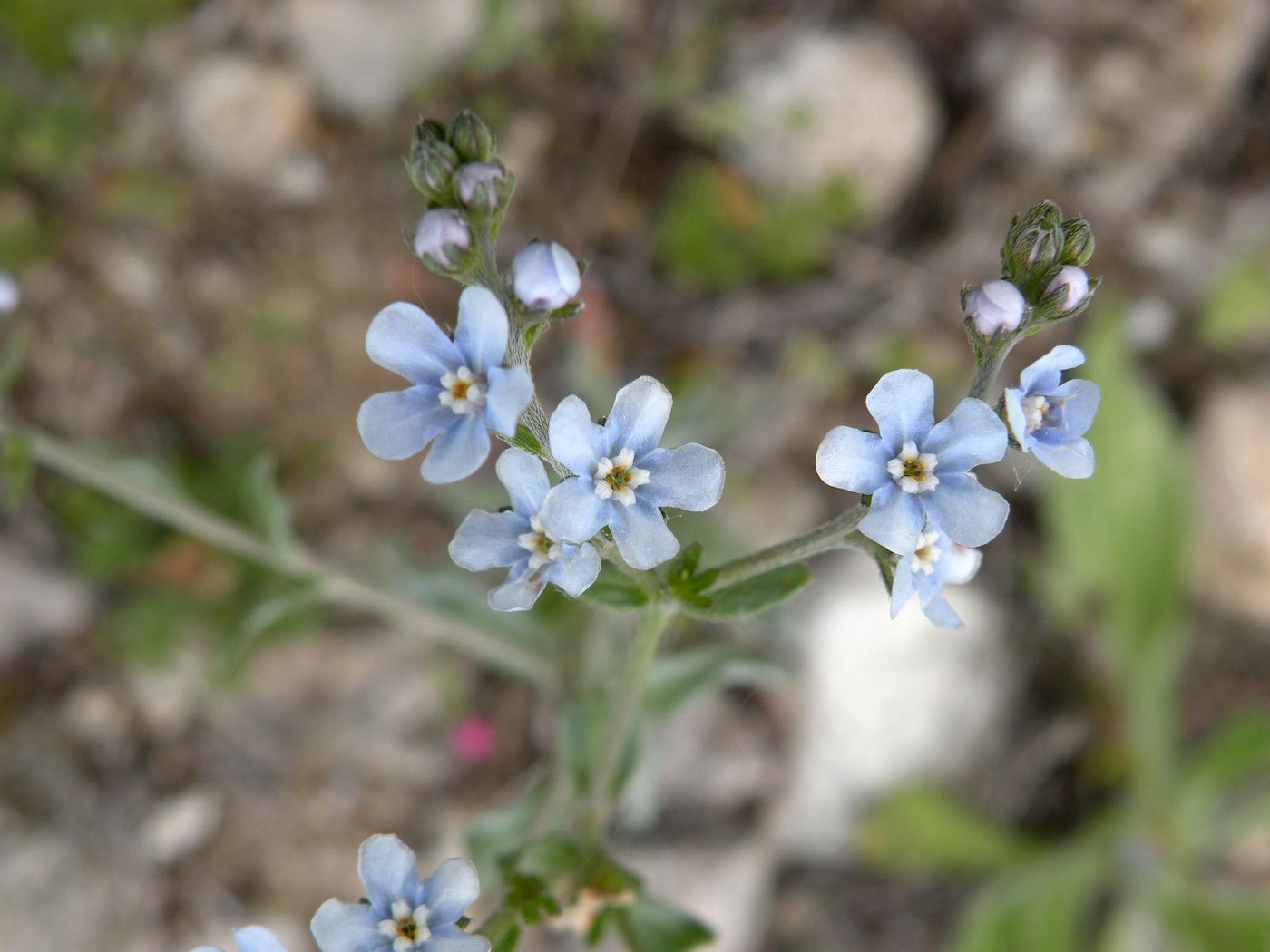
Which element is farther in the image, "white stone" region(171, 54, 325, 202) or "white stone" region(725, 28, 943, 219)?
"white stone" region(725, 28, 943, 219)

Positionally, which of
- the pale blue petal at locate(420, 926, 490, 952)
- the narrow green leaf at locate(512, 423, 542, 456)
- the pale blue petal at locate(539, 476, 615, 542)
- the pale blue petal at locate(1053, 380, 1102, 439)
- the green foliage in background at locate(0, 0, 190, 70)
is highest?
the green foliage in background at locate(0, 0, 190, 70)

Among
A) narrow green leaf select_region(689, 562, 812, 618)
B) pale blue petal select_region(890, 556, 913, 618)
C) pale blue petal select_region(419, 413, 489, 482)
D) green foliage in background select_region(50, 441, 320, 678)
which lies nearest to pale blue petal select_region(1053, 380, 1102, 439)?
pale blue petal select_region(890, 556, 913, 618)

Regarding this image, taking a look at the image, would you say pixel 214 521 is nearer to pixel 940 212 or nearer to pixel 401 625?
pixel 401 625

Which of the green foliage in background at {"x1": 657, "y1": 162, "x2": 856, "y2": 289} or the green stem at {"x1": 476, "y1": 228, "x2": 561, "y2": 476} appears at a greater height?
the green foliage in background at {"x1": 657, "y1": 162, "x2": 856, "y2": 289}

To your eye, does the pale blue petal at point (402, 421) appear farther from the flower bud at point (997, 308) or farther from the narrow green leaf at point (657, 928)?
the narrow green leaf at point (657, 928)

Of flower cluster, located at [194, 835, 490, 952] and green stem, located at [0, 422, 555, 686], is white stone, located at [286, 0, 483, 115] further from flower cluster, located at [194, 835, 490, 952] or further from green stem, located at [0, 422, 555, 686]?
flower cluster, located at [194, 835, 490, 952]

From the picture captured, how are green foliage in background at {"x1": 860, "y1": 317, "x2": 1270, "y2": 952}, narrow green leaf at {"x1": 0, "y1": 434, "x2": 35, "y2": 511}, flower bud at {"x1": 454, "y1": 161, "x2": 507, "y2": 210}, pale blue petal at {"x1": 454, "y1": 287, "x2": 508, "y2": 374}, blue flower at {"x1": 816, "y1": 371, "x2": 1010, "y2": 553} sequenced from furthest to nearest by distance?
green foliage in background at {"x1": 860, "y1": 317, "x2": 1270, "y2": 952} < narrow green leaf at {"x1": 0, "y1": 434, "x2": 35, "y2": 511} < flower bud at {"x1": 454, "y1": 161, "x2": 507, "y2": 210} < blue flower at {"x1": 816, "y1": 371, "x2": 1010, "y2": 553} < pale blue petal at {"x1": 454, "y1": 287, "x2": 508, "y2": 374}

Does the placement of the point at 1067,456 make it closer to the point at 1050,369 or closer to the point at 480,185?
the point at 1050,369
